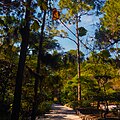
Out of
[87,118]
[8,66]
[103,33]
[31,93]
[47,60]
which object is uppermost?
[103,33]

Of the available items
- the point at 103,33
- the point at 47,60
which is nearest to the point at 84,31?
the point at 47,60

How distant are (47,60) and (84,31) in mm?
3420

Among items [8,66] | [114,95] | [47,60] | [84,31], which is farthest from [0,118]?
[114,95]

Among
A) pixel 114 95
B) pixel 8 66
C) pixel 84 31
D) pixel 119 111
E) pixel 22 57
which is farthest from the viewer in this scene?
pixel 119 111

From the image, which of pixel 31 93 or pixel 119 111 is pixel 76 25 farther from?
pixel 31 93

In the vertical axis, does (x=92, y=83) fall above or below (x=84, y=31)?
below

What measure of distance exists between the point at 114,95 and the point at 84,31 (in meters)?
5.34

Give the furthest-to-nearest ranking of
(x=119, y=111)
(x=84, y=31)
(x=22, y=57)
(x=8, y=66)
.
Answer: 1. (x=119, y=111)
2. (x=84, y=31)
3. (x=8, y=66)
4. (x=22, y=57)

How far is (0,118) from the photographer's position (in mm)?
13383

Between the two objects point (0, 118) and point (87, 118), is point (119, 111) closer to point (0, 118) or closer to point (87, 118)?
point (87, 118)

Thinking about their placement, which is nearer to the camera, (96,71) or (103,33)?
(96,71)

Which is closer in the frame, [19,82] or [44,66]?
[19,82]

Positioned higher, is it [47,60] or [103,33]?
[103,33]

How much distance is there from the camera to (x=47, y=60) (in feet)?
51.9
